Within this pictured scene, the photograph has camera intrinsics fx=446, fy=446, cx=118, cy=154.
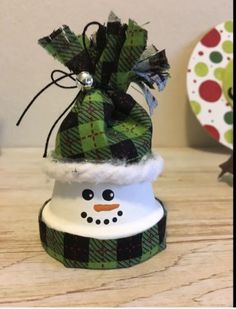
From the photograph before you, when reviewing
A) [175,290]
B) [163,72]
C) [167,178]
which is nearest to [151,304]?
[175,290]

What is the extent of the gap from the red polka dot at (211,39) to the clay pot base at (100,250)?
53 centimetres

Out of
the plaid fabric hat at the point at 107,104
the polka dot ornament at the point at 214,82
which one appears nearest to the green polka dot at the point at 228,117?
the polka dot ornament at the point at 214,82

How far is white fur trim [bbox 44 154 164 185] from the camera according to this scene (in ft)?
1.53

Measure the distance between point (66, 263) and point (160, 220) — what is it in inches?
4.7

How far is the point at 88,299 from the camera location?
438 mm

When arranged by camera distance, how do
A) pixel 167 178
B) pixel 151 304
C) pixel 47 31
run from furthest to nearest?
pixel 47 31 < pixel 167 178 < pixel 151 304

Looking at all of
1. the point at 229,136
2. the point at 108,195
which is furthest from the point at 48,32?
the point at 108,195

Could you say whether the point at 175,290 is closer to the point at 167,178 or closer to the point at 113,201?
the point at 113,201

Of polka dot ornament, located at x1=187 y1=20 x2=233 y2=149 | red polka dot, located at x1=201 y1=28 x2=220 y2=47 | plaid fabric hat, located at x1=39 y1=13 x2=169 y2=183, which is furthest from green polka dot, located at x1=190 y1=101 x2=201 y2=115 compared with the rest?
plaid fabric hat, located at x1=39 y1=13 x2=169 y2=183

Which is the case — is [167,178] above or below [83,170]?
below

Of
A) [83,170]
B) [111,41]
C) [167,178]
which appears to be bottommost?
[167,178]

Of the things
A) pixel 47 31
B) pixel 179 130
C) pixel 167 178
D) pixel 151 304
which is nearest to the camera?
Answer: pixel 151 304

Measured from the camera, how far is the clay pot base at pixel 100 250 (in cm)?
49

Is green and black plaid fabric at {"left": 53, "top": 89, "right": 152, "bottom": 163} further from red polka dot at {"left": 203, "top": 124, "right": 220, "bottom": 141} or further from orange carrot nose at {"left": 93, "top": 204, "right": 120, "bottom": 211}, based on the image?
red polka dot at {"left": 203, "top": 124, "right": 220, "bottom": 141}
